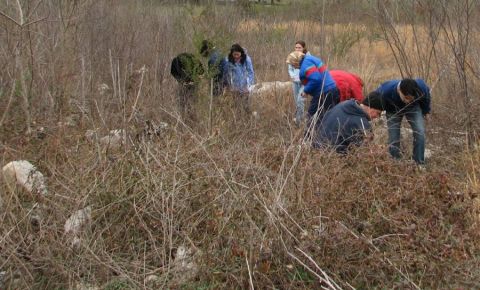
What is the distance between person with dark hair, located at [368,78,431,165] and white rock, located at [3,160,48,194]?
3.26 m

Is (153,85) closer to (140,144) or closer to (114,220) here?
(140,144)

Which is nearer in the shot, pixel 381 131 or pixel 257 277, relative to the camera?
pixel 257 277

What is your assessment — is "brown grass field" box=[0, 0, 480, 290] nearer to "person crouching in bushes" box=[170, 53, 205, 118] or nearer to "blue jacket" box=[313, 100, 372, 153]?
"person crouching in bushes" box=[170, 53, 205, 118]

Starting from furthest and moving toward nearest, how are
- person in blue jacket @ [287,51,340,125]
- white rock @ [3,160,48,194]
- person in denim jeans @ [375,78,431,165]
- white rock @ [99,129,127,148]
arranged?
person in blue jacket @ [287,51,340,125]
person in denim jeans @ [375,78,431,165]
white rock @ [99,129,127,148]
white rock @ [3,160,48,194]

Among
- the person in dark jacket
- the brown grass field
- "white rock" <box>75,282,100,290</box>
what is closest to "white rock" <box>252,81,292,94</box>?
the brown grass field

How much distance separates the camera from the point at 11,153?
4.71 m

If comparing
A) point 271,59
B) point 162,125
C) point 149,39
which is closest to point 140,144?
point 162,125

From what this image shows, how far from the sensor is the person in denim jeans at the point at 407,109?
207 inches

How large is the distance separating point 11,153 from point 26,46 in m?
1.77

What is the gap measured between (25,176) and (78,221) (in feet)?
3.20

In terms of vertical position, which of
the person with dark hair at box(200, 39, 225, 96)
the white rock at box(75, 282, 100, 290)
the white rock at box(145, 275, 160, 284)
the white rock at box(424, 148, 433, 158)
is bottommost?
the white rock at box(424, 148, 433, 158)

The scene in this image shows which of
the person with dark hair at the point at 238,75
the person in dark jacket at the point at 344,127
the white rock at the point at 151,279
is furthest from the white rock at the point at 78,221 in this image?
the person with dark hair at the point at 238,75

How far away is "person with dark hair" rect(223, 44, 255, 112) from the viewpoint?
21.8ft

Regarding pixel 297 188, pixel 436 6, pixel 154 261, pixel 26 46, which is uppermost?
pixel 436 6
